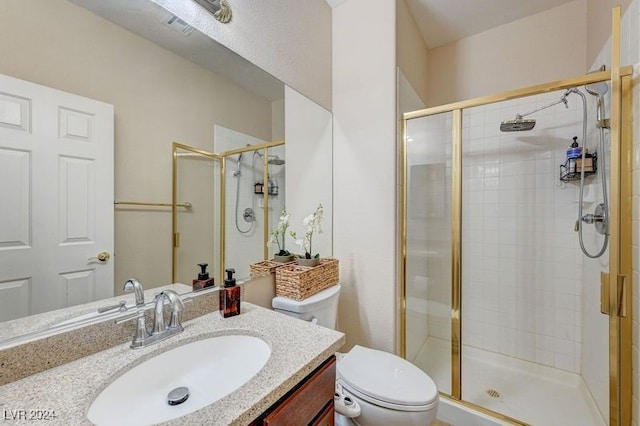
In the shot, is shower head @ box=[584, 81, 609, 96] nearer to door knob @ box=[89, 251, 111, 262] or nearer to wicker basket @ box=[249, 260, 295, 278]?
wicker basket @ box=[249, 260, 295, 278]

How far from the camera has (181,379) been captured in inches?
30.6

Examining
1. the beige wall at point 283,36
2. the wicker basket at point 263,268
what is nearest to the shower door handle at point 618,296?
the wicker basket at point 263,268

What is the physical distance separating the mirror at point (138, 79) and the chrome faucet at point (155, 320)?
88mm

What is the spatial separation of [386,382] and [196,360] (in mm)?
823

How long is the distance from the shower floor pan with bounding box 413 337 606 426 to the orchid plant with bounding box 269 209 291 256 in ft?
4.11

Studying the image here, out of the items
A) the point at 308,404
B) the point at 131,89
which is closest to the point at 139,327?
the point at 308,404

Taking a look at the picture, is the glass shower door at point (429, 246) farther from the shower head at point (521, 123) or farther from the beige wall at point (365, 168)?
the shower head at point (521, 123)

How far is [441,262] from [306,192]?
3.70 ft

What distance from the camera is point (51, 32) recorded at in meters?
0.72

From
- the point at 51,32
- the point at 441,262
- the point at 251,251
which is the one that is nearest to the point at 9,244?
the point at 51,32

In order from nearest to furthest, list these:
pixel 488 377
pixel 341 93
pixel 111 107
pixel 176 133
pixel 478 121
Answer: pixel 111 107
pixel 176 133
pixel 341 93
pixel 488 377
pixel 478 121

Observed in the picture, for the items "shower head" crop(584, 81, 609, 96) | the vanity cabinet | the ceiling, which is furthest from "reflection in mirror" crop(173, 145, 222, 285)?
"shower head" crop(584, 81, 609, 96)

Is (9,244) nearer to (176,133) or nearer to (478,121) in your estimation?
(176,133)

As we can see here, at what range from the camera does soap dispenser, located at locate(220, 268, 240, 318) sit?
1.00 meters
